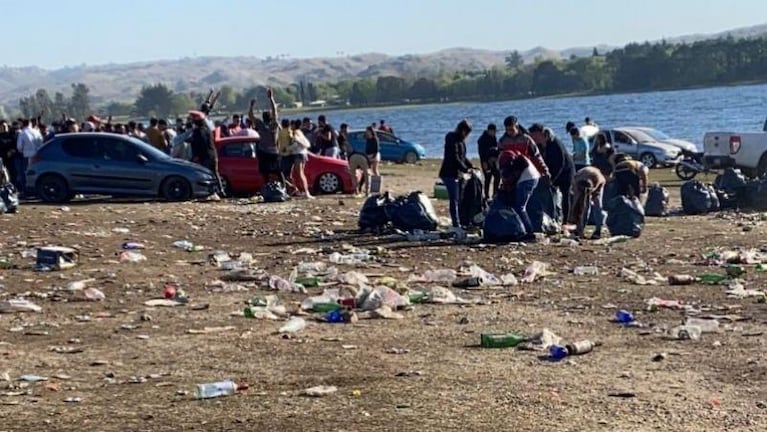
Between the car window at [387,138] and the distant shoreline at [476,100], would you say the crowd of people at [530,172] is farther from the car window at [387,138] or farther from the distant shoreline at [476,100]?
the distant shoreline at [476,100]

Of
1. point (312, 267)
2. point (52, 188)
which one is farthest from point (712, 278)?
point (52, 188)

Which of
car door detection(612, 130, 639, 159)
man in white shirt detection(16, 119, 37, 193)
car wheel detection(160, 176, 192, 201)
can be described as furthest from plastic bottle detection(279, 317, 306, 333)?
car door detection(612, 130, 639, 159)

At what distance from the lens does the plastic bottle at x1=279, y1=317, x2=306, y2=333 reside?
11.9 meters

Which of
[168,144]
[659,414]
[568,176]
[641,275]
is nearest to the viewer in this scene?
[659,414]

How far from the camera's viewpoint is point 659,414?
8.59 metres

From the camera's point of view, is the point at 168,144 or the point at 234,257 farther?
the point at 168,144

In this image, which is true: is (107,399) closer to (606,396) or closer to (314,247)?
(606,396)

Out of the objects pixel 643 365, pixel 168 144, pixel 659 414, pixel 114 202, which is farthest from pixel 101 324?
pixel 168 144

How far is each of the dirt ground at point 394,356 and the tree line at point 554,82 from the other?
10891 centimetres

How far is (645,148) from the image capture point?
41062mm

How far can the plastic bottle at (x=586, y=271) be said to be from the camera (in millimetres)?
15453

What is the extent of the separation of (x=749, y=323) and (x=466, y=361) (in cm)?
289

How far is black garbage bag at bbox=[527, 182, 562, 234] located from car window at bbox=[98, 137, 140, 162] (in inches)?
396

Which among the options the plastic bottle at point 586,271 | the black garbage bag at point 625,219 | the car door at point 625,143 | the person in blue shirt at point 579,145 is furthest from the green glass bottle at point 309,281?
the car door at point 625,143
